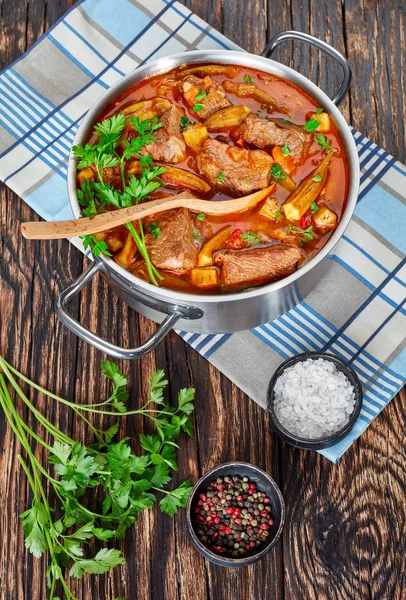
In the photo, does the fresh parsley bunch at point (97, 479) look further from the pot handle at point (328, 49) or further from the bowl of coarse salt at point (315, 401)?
the pot handle at point (328, 49)

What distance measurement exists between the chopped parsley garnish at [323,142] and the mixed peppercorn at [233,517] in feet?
4.70

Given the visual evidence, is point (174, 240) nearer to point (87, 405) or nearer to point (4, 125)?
point (87, 405)

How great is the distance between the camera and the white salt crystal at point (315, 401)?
320cm

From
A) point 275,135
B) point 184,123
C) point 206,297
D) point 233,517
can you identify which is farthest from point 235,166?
point 233,517

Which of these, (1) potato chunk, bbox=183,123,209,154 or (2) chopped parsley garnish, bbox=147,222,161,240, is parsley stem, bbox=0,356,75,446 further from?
(1) potato chunk, bbox=183,123,209,154

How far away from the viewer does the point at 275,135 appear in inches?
124

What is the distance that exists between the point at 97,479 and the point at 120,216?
44.8 inches

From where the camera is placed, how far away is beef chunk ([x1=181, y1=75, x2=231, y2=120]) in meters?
3.28

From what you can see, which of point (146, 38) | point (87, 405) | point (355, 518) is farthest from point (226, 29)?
point (355, 518)

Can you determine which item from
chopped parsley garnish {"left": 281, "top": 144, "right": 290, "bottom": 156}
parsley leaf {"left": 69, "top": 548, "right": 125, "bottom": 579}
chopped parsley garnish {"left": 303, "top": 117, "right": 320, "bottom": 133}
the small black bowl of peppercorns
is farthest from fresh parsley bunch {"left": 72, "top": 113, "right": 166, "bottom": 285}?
parsley leaf {"left": 69, "top": 548, "right": 125, "bottom": 579}

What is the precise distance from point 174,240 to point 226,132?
1.86ft

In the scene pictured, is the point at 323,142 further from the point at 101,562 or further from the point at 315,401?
the point at 101,562

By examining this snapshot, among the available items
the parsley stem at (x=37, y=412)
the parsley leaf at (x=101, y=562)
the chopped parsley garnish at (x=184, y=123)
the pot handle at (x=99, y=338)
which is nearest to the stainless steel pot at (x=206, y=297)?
the pot handle at (x=99, y=338)

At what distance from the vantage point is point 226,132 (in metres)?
3.26
